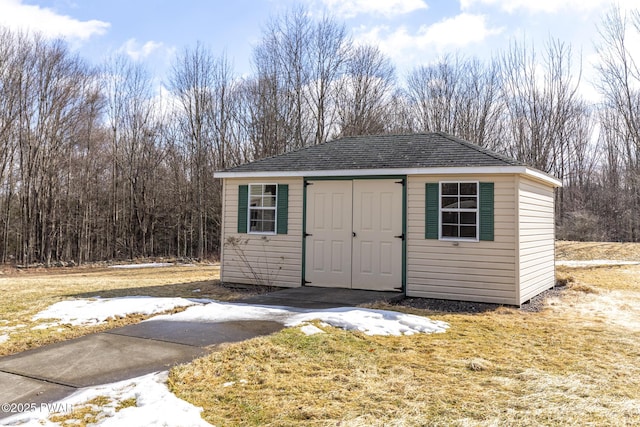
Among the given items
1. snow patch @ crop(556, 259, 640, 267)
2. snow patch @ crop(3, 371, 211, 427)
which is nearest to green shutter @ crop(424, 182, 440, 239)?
snow patch @ crop(3, 371, 211, 427)

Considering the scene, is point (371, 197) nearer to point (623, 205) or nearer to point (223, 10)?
point (223, 10)

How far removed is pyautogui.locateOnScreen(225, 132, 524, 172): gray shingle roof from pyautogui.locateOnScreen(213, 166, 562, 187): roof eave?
0.09 m

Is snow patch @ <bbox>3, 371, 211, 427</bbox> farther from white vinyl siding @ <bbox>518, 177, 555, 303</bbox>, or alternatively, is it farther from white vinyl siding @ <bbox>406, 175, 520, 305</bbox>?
white vinyl siding @ <bbox>518, 177, 555, 303</bbox>

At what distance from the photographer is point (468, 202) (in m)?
8.09

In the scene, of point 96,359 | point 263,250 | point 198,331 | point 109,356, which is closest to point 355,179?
point 263,250

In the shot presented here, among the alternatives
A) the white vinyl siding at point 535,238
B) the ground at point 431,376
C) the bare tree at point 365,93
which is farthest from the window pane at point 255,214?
the bare tree at point 365,93

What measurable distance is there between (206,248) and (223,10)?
13203mm

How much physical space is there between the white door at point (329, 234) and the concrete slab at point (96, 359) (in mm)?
4669

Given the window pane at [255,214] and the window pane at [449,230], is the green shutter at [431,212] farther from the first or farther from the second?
the window pane at [255,214]

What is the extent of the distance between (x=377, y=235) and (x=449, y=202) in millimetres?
1495

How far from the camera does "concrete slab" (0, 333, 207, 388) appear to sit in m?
3.80

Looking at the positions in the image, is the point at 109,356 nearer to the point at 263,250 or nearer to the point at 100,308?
the point at 100,308

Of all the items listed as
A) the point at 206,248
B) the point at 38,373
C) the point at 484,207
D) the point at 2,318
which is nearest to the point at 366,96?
the point at 206,248

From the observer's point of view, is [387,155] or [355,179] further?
[387,155]
